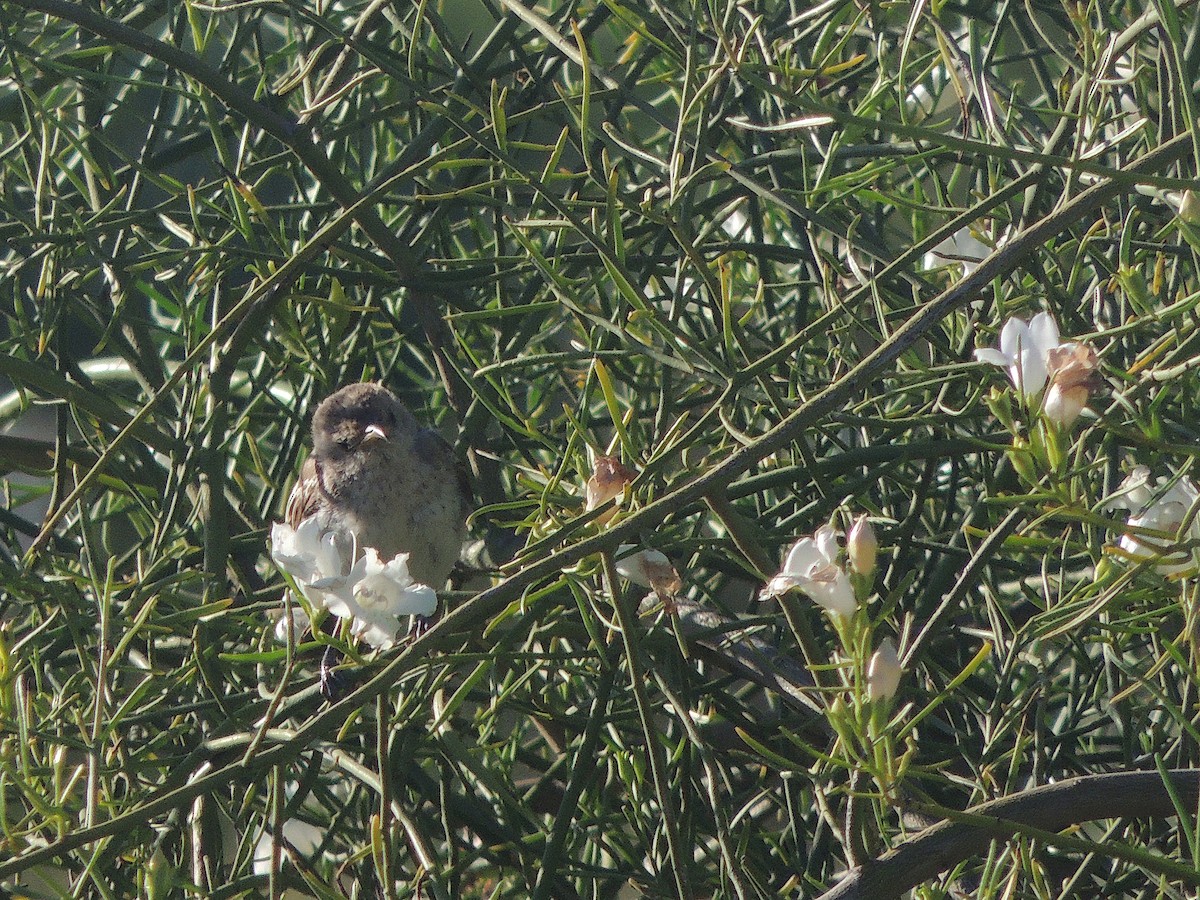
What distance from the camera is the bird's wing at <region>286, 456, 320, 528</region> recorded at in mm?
2680

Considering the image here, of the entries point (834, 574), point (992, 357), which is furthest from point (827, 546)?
point (992, 357)

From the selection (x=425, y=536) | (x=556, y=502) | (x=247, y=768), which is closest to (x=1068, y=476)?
(x=556, y=502)

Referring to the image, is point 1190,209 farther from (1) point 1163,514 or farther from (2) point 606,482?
(2) point 606,482

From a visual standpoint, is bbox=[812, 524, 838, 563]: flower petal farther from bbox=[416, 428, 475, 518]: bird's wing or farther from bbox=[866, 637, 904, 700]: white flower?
bbox=[416, 428, 475, 518]: bird's wing

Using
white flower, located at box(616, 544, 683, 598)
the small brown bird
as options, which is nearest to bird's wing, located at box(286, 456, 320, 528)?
the small brown bird

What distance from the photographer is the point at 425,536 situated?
8.96 ft

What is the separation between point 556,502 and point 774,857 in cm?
70

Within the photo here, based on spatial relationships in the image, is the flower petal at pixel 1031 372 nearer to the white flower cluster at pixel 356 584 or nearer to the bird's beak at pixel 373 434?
the white flower cluster at pixel 356 584

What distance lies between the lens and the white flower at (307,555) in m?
1.23

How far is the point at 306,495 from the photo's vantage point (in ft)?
8.84

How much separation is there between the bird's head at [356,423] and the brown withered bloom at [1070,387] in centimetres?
177

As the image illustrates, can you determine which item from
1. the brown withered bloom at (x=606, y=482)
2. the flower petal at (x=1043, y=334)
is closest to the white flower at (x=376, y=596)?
the brown withered bloom at (x=606, y=482)

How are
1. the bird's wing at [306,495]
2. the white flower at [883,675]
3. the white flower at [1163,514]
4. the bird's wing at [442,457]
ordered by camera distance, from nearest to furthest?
the white flower at [883,675] → the white flower at [1163,514] → the bird's wing at [306,495] → the bird's wing at [442,457]

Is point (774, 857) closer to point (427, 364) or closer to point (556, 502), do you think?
point (556, 502)
